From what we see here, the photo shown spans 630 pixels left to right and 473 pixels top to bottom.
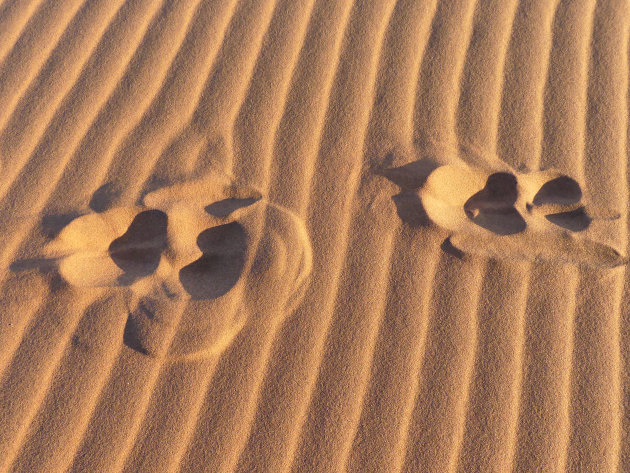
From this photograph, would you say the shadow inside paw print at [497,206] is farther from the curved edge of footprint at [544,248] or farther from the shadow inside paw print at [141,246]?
the shadow inside paw print at [141,246]

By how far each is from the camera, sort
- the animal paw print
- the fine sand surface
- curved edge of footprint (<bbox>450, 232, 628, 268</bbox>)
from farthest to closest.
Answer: curved edge of footprint (<bbox>450, 232, 628, 268</bbox>)
the animal paw print
the fine sand surface

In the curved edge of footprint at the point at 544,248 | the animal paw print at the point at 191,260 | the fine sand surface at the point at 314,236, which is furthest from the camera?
the curved edge of footprint at the point at 544,248

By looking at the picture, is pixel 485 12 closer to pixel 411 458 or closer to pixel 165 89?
pixel 165 89

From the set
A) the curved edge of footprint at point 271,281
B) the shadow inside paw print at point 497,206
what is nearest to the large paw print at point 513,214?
the shadow inside paw print at point 497,206

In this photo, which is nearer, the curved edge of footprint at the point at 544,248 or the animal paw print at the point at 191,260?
the animal paw print at the point at 191,260

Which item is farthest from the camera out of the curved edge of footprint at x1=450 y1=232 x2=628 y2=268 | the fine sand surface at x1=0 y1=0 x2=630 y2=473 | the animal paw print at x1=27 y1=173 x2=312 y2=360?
the curved edge of footprint at x1=450 y1=232 x2=628 y2=268

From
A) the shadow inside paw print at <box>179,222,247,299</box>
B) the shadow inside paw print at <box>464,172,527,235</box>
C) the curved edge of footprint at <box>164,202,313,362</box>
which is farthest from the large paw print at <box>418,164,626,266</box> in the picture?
the shadow inside paw print at <box>179,222,247,299</box>

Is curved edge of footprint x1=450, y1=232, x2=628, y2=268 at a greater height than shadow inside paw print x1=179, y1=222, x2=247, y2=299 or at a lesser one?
greater

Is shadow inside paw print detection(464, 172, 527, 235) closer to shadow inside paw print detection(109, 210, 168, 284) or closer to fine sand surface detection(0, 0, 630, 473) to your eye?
fine sand surface detection(0, 0, 630, 473)

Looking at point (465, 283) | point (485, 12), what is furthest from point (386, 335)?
point (485, 12)
